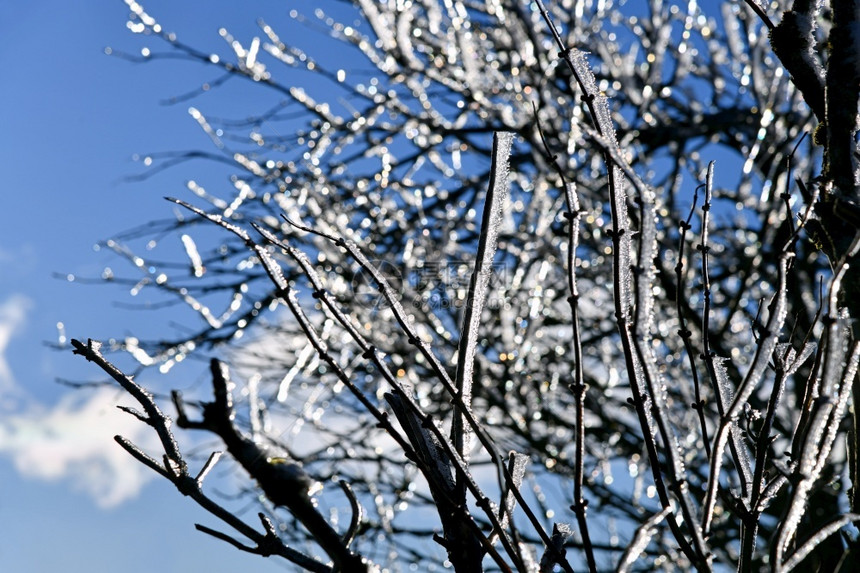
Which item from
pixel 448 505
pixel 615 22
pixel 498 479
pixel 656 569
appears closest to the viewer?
pixel 498 479

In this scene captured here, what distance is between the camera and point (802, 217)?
1.26m

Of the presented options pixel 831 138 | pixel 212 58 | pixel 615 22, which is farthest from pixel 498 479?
pixel 615 22

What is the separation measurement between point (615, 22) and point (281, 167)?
3.21 meters

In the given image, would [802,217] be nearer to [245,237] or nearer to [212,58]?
[245,237]

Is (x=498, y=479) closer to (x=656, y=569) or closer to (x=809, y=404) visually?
(x=809, y=404)

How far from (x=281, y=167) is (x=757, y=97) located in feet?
9.12

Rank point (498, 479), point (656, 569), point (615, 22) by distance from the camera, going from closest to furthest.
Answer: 1. point (498, 479)
2. point (656, 569)
3. point (615, 22)

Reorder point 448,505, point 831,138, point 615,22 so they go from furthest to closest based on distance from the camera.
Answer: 1. point 615,22
2. point 831,138
3. point 448,505

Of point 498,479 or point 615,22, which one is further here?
point 615,22

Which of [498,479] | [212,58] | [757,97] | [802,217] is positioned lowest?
[498,479]

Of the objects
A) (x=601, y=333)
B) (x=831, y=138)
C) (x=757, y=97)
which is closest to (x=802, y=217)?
(x=831, y=138)

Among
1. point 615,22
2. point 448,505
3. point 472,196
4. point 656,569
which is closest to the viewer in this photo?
point 448,505

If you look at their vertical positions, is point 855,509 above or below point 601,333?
below

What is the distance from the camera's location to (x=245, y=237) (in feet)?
3.76
